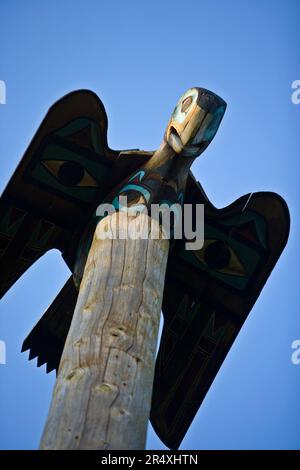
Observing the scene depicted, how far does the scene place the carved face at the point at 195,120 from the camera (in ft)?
14.1

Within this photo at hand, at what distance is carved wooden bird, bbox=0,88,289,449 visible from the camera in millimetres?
4512

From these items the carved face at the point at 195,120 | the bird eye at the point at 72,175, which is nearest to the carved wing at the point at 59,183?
the bird eye at the point at 72,175

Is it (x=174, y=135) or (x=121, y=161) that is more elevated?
(x=174, y=135)

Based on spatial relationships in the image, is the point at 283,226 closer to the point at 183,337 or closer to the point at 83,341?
the point at 183,337

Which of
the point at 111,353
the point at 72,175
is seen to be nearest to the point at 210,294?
the point at 72,175

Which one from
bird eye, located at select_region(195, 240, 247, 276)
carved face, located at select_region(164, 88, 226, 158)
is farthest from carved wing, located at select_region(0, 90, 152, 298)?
bird eye, located at select_region(195, 240, 247, 276)

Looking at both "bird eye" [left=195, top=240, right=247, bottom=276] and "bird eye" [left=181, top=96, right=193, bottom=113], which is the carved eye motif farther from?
"bird eye" [left=195, top=240, right=247, bottom=276]

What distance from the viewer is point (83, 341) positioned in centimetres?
332

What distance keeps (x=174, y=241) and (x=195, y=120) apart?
887 mm

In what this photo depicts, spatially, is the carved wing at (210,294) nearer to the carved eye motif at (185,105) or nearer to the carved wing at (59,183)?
the carved wing at (59,183)

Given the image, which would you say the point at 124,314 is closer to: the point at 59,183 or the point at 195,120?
the point at 195,120

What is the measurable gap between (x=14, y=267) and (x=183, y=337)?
135 cm

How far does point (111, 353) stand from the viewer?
10.6 ft
